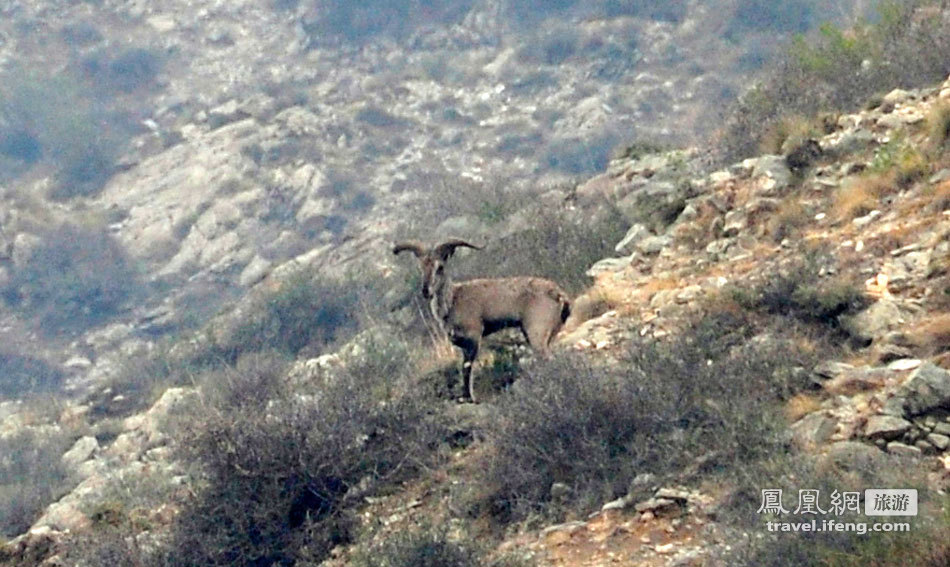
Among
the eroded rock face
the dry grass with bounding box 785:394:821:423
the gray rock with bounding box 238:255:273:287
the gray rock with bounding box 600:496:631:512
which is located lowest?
the gray rock with bounding box 238:255:273:287

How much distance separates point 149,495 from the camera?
502 inches

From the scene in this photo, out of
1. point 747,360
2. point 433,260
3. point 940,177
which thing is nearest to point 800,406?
point 747,360

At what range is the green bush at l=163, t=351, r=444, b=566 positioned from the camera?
9.80 meters

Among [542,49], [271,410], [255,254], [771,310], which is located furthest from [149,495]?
[542,49]

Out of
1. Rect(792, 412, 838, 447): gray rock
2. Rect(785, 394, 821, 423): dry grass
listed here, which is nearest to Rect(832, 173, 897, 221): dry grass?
Rect(785, 394, 821, 423): dry grass

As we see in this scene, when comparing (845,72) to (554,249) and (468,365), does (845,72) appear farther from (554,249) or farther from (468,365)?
(468,365)

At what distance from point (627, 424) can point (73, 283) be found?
33209mm

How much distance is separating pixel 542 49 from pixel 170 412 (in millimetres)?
31610

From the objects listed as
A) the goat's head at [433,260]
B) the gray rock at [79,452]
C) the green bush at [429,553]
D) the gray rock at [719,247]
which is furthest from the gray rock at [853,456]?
the gray rock at [79,452]

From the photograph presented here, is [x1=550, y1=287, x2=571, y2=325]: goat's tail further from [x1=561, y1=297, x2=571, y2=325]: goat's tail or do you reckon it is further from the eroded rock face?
the eroded rock face

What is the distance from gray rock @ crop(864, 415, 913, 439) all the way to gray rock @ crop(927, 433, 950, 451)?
0.57 feet

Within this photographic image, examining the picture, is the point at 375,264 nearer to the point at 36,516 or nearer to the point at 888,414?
the point at 36,516

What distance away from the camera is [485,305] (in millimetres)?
12195

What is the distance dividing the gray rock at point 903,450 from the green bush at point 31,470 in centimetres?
1129
